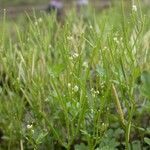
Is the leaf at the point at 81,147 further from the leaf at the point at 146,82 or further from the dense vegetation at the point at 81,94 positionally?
the leaf at the point at 146,82

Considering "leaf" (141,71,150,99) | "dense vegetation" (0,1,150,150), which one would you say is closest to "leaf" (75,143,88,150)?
"dense vegetation" (0,1,150,150)

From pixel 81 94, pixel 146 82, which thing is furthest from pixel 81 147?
pixel 146 82

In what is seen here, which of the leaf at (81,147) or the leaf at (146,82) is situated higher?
the leaf at (146,82)

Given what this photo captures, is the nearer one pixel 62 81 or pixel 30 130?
pixel 30 130

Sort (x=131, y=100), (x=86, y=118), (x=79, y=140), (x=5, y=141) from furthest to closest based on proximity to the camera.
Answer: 1. (x=5, y=141)
2. (x=79, y=140)
3. (x=86, y=118)
4. (x=131, y=100)

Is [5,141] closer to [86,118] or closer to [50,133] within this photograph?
[50,133]

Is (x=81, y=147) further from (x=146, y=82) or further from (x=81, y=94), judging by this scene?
(x=146, y=82)

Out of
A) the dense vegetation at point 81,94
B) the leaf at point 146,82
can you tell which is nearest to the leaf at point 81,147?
the dense vegetation at point 81,94

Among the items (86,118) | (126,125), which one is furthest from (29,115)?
(126,125)

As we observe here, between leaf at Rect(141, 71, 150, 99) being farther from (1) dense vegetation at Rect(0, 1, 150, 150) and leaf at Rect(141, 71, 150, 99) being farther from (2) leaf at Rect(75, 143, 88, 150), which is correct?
(2) leaf at Rect(75, 143, 88, 150)
